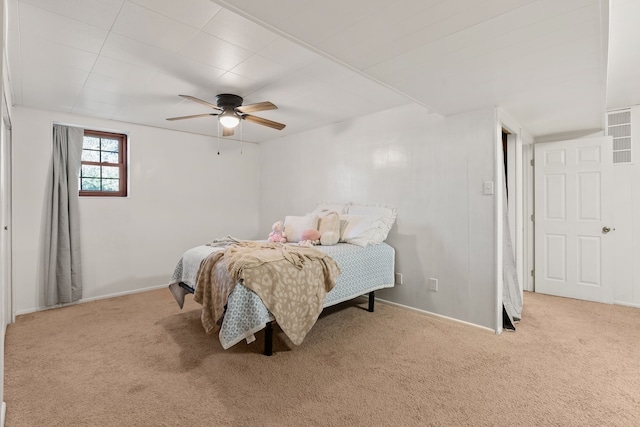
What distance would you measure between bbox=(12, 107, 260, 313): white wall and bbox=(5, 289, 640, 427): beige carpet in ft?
2.81

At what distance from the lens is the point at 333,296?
2811 mm

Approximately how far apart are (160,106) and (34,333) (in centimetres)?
245

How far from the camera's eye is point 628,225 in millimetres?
3613

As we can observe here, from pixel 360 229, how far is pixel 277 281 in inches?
52.9

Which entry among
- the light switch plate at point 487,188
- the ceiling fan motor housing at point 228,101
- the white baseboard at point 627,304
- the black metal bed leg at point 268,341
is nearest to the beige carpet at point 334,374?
the black metal bed leg at point 268,341

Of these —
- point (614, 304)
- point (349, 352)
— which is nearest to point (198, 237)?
point (349, 352)

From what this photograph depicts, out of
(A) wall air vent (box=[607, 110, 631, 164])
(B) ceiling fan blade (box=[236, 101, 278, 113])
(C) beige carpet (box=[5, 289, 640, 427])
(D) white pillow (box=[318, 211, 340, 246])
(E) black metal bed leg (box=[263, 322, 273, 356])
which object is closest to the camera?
(C) beige carpet (box=[5, 289, 640, 427])

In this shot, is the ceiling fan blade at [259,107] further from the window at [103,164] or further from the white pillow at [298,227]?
the window at [103,164]

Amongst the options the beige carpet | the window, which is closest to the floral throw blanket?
the beige carpet

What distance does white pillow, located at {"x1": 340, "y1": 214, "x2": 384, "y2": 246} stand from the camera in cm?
328

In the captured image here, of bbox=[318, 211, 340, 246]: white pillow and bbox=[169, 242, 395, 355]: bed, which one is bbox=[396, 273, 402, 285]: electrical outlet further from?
bbox=[318, 211, 340, 246]: white pillow

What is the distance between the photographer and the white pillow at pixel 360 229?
3.28 metres

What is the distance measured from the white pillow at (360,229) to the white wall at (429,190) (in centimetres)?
31

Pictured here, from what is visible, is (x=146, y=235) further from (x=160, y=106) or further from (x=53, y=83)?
(x=53, y=83)
